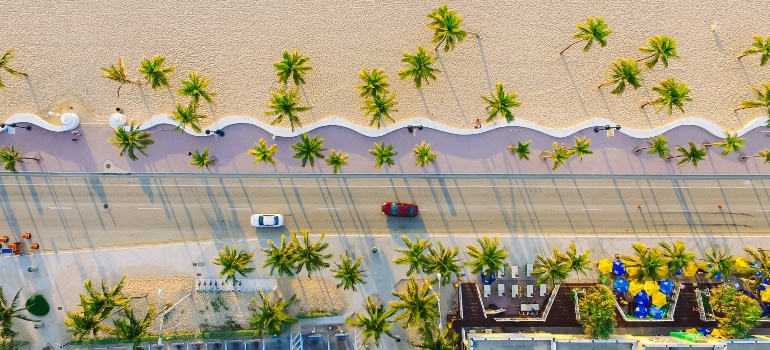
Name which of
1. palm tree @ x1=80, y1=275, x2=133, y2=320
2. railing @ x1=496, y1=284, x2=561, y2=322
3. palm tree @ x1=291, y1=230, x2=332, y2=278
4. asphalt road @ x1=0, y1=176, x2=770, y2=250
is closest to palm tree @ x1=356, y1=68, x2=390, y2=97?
asphalt road @ x1=0, y1=176, x2=770, y2=250

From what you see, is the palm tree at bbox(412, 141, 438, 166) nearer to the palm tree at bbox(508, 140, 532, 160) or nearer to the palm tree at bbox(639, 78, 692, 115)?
the palm tree at bbox(508, 140, 532, 160)

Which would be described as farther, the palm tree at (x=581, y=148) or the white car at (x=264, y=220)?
the white car at (x=264, y=220)

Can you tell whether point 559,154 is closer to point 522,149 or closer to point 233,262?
point 522,149

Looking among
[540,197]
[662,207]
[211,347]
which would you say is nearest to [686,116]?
[662,207]

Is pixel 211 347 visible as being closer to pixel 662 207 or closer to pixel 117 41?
pixel 117 41

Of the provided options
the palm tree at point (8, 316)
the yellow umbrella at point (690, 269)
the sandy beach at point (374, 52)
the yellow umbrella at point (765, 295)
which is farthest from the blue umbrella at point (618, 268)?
the palm tree at point (8, 316)

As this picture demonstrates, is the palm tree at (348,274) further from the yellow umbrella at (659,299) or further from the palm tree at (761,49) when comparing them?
the palm tree at (761,49)

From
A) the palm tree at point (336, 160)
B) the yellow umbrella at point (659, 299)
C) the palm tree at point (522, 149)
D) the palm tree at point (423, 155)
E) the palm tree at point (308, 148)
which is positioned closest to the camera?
the palm tree at point (308, 148)
